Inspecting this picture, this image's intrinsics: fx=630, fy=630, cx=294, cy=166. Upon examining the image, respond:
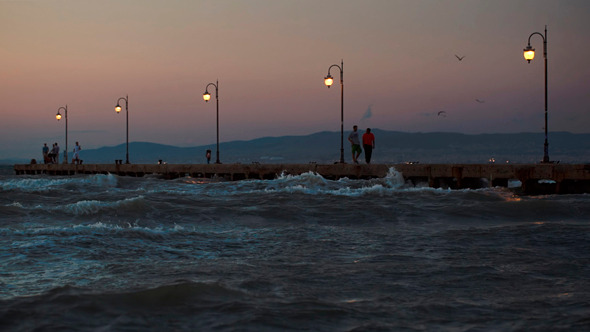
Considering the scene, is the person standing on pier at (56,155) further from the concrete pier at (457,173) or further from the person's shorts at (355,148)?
the person's shorts at (355,148)

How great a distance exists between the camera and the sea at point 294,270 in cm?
544

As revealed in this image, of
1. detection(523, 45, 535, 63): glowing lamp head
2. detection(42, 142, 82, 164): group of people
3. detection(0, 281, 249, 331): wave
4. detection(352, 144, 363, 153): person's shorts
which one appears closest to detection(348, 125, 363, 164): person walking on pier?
Result: detection(352, 144, 363, 153): person's shorts

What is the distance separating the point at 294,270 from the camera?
24.6ft

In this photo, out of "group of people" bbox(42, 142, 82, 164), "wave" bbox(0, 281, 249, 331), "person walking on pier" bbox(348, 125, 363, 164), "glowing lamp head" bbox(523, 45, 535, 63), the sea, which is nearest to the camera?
"wave" bbox(0, 281, 249, 331)

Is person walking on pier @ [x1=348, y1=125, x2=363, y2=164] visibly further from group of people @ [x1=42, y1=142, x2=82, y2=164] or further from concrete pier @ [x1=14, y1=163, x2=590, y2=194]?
group of people @ [x1=42, y1=142, x2=82, y2=164]

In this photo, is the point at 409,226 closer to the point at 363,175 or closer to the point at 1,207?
the point at 1,207

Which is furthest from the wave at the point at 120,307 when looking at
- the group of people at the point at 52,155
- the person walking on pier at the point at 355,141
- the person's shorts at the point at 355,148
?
the group of people at the point at 52,155

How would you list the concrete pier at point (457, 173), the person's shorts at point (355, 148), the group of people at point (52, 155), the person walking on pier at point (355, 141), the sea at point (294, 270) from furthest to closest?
1. the group of people at point (52, 155)
2. the person's shorts at point (355, 148)
3. the person walking on pier at point (355, 141)
4. the concrete pier at point (457, 173)
5. the sea at point (294, 270)

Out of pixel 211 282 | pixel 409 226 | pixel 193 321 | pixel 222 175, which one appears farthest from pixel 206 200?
pixel 222 175

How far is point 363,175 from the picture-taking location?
2441 centimetres

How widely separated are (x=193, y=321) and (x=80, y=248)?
418 centimetres

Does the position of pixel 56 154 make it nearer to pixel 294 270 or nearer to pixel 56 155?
pixel 56 155

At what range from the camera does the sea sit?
544cm

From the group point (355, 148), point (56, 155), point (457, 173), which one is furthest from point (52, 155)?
point (457, 173)
